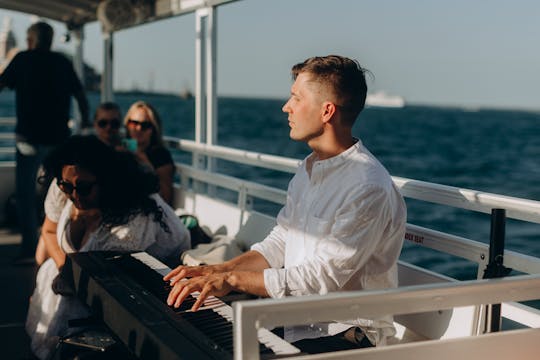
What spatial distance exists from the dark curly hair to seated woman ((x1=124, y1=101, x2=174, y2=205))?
197 cm

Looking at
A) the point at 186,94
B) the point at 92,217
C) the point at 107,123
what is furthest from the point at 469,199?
the point at 186,94

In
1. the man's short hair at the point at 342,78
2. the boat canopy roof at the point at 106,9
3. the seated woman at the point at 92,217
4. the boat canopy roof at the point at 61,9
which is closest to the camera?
the man's short hair at the point at 342,78

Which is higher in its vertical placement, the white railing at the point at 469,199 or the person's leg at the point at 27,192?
the white railing at the point at 469,199

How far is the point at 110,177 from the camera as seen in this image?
11.6 ft

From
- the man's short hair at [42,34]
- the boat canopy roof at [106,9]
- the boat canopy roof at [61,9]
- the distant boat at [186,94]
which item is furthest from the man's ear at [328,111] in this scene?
the distant boat at [186,94]

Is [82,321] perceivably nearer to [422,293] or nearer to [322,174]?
[322,174]

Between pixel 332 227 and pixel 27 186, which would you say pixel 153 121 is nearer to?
pixel 27 186

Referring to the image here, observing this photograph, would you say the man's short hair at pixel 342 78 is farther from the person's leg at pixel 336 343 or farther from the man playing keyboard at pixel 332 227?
the person's leg at pixel 336 343

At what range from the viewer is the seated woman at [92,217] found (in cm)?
343

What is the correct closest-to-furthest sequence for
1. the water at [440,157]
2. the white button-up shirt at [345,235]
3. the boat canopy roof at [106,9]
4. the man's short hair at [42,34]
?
the white button-up shirt at [345,235] → the man's short hair at [42,34] → the boat canopy roof at [106,9] → the water at [440,157]

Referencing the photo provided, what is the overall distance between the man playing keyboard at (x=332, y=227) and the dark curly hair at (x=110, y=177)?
855 millimetres

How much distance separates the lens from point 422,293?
180 cm

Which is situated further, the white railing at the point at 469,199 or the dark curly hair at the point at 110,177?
the dark curly hair at the point at 110,177

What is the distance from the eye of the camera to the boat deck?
156 inches
